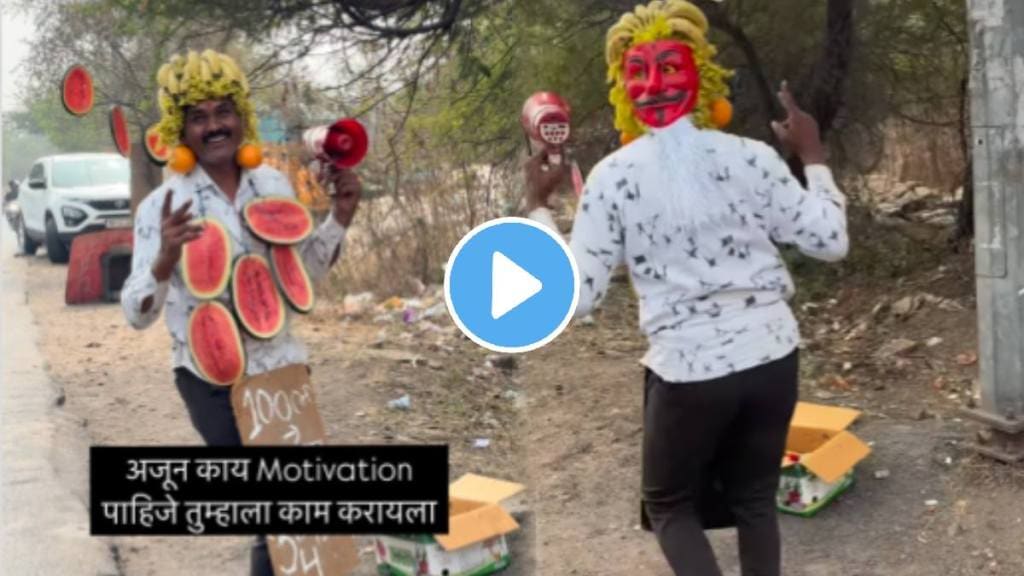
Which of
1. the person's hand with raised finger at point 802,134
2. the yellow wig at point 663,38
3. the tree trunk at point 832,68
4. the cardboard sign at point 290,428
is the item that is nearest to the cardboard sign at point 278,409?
the cardboard sign at point 290,428

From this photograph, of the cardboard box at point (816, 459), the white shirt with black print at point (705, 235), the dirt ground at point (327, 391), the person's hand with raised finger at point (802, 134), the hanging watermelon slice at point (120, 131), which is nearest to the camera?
the white shirt with black print at point (705, 235)

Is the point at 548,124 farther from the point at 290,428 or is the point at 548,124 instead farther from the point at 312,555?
the point at 312,555

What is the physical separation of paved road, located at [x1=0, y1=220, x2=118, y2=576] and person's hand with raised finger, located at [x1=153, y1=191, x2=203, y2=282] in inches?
20.2

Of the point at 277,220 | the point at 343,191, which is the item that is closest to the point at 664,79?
the point at 343,191

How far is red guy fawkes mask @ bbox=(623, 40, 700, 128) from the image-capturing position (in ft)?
7.54

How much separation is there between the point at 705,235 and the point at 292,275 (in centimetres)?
78

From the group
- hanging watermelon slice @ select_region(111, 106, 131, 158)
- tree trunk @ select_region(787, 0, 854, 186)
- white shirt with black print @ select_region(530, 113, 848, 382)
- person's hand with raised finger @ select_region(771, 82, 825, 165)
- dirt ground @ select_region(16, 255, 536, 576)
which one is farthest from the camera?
tree trunk @ select_region(787, 0, 854, 186)

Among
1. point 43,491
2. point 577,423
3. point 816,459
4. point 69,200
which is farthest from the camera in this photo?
point 577,423

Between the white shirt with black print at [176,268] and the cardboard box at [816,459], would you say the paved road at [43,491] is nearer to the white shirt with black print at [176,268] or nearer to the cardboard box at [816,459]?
the white shirt with black print at [176,268]

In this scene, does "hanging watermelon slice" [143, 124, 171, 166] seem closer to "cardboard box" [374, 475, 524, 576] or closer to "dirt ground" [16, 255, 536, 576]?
"dirt ground" [16, 255, 536, 576]

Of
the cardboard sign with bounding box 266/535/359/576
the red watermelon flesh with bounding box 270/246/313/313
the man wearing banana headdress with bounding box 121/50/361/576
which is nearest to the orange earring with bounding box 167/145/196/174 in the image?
the man wearing banana headdress with bounding box 121/50/361/576

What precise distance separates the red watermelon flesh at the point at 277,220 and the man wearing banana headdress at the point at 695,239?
0.44m

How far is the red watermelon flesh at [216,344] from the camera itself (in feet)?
7.72

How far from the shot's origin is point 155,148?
7.88ft
